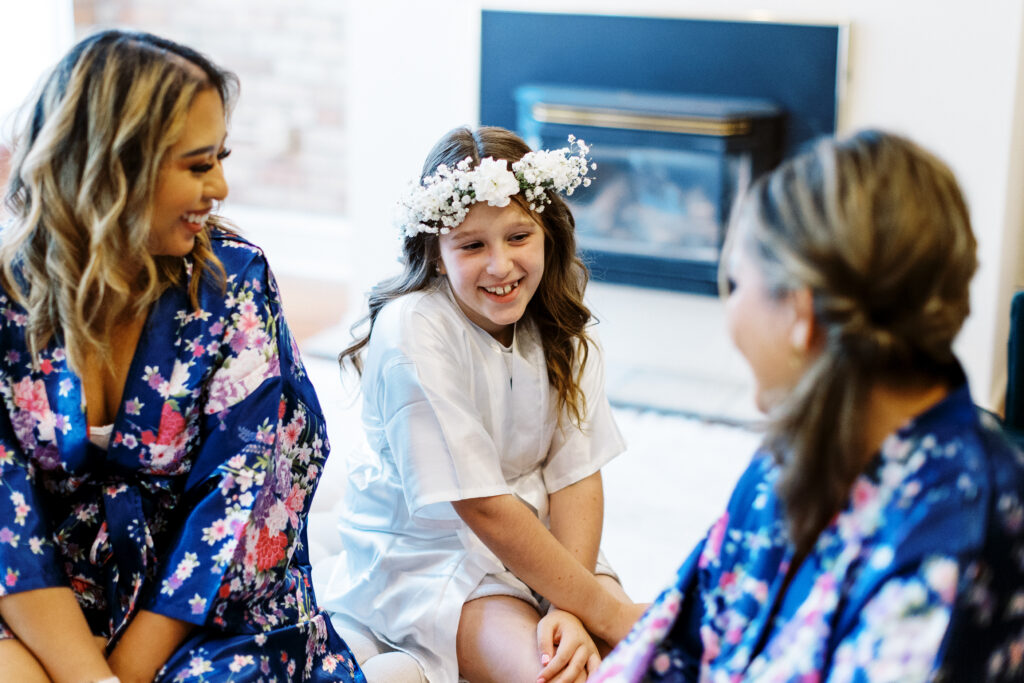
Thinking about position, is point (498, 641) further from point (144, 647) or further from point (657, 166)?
point (657, 166)

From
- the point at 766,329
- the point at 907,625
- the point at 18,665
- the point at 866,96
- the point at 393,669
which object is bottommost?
the point at 393,669

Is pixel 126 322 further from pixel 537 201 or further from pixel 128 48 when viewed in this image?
pixel 537 201

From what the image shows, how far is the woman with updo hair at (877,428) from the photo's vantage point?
0.99 metres

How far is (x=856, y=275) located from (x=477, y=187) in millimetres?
784

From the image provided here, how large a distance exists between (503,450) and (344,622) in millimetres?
381

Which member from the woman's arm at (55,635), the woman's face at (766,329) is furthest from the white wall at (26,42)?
the woman's face at (766,329)

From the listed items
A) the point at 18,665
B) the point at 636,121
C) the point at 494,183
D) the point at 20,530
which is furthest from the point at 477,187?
the point at 636,121

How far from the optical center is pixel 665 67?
3549mm

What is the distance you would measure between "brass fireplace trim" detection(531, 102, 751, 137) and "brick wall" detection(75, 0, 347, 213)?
1.55 meters

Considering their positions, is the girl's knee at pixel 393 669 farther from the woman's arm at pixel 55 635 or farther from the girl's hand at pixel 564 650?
the woman's arm at pixel 55 635

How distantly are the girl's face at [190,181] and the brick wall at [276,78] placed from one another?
3.56 metres

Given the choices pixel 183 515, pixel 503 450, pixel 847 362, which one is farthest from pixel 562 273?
pixel 847 362

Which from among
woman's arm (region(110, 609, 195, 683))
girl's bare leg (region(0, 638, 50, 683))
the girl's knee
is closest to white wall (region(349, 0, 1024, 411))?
the girl's knee

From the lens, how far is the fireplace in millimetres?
3479
